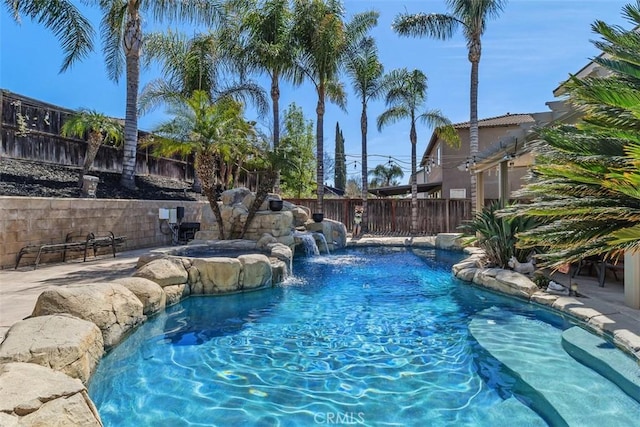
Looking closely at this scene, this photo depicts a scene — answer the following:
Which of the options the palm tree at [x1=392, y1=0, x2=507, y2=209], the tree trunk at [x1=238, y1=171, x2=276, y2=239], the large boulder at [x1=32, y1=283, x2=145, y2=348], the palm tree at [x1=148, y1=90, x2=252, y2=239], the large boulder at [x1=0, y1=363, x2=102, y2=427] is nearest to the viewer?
the large boulder at [x1=0, y1=363, x2=102, y2=427]

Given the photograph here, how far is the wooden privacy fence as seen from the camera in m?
19.1

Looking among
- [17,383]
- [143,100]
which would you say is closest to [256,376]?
[17,383]

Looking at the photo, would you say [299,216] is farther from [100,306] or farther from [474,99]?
[100,306]

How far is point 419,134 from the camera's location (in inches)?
744

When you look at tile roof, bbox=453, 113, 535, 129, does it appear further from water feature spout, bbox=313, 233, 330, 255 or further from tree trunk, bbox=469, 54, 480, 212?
water feature spout, bbox=313, 233, 330, 255

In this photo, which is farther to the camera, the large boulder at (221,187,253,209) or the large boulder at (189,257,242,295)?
the large boulder at (221,187,253,209)

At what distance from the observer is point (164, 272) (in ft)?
21.3

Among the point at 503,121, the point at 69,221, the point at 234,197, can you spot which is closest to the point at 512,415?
the point at 69,221

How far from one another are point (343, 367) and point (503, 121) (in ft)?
69.2

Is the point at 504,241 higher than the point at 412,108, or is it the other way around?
the point at 412,108

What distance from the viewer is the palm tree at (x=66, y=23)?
1046 cm

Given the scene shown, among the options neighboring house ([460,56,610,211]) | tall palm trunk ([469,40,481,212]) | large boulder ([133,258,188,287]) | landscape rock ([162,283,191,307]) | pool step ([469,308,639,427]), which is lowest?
pool step ([469,308,639,427])

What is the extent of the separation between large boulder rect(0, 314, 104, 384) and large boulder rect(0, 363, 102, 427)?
388 mm

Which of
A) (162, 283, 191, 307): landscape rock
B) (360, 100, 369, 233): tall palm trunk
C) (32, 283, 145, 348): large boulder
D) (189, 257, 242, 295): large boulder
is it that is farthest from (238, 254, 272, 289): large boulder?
(360, 100, 369, 233): tall palm trunk
